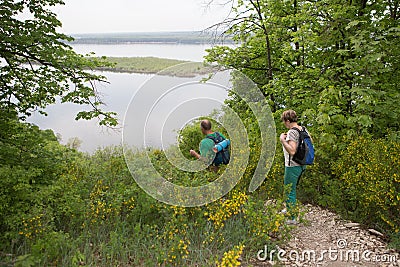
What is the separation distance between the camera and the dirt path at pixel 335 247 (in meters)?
4.89

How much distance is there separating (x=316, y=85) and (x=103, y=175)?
15.1 ft

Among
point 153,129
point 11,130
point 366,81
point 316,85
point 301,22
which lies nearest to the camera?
point 153,129

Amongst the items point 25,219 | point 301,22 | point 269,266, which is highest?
point 301,22

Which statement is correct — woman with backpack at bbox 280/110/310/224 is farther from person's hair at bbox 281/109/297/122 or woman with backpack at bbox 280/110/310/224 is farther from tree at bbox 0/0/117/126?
tree at bbox 0/0/117/126

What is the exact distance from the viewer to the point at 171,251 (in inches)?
175

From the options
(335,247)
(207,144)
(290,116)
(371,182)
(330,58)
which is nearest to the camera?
(335,247)

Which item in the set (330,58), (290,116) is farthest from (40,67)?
(330,58)

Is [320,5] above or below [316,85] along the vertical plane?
above

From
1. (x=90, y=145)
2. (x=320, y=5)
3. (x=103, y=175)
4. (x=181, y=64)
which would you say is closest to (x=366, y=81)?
(x=320, y=5)

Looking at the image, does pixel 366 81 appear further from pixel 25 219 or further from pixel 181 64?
pixel 25 219

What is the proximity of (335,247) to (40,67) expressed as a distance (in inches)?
201

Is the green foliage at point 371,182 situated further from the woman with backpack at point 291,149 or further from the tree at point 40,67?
the tree at point 40,67

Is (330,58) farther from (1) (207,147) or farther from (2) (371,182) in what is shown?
(1) (207,147)

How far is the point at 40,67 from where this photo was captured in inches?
226
